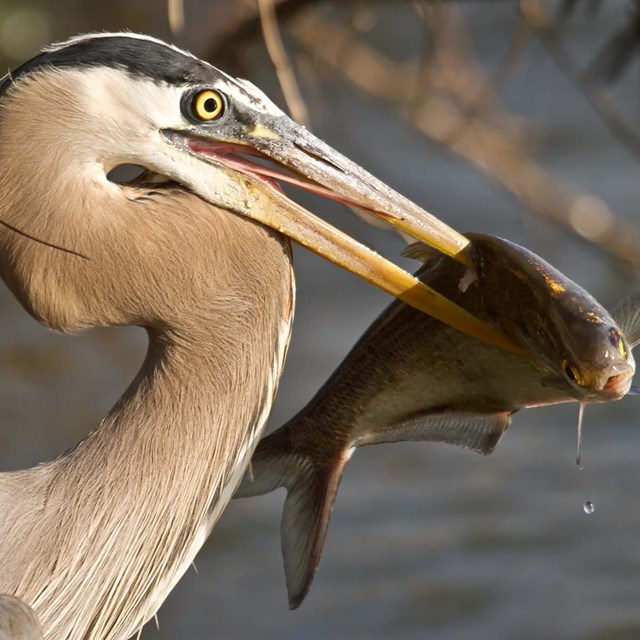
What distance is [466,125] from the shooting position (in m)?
4.97

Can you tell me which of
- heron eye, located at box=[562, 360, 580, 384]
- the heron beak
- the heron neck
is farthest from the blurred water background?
heron eye, located at box=[562, 360, 580, 384]

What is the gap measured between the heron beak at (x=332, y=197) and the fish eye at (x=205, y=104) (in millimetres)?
43

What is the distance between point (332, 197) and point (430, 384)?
459 millimetres

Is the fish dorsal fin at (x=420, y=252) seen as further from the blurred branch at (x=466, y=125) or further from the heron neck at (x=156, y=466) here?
the blurred branch at (x=466, y=125)

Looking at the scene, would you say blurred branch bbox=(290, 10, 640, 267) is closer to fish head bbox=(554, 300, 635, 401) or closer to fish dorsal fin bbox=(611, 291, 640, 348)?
fish dorsal fin bbox=(611, 291, 640, 348)

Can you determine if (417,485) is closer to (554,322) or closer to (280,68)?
(280,68)

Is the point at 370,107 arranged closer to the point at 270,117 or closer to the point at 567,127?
the point at 567,127

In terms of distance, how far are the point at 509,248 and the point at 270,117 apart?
51cm

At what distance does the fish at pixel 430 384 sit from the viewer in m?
2.96

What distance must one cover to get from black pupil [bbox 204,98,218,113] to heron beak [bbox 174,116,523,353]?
0.05 m

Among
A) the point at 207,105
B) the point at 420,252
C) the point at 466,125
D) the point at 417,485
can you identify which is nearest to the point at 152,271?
the point at 207,105

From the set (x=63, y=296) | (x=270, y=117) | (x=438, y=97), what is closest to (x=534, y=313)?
(x=270, y=117)

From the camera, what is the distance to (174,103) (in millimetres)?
2934

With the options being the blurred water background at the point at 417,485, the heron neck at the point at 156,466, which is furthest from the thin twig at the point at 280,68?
the heron neck at the point at 156,466
